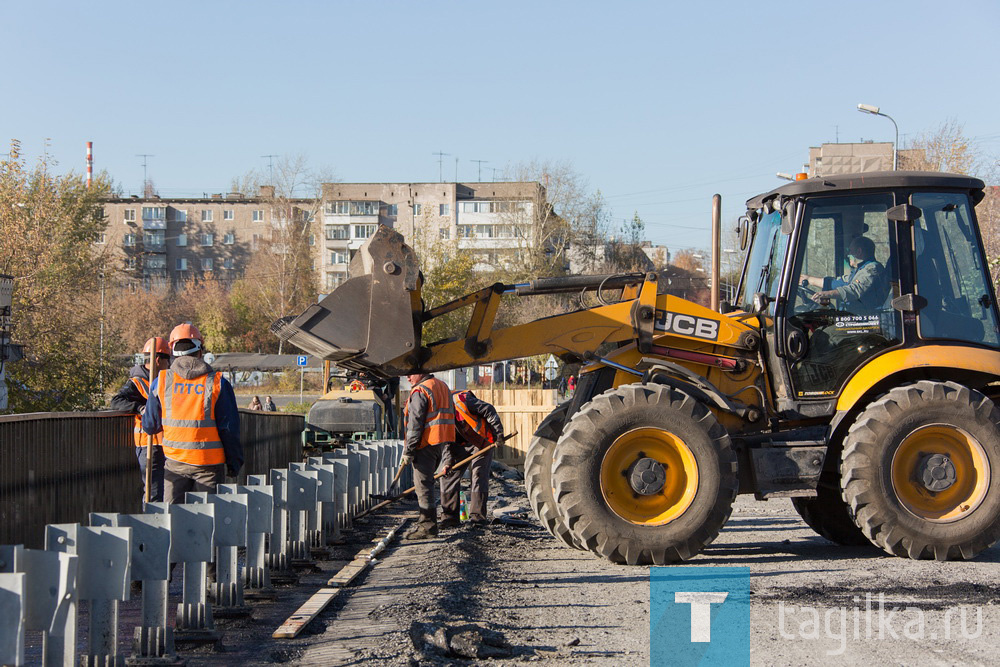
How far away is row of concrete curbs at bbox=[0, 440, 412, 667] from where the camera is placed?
472 cm

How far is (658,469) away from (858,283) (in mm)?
2545

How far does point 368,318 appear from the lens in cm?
915

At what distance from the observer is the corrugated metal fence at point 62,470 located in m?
7.75

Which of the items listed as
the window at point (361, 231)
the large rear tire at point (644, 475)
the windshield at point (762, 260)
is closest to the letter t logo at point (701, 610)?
the large rear tire at point (644, 475)

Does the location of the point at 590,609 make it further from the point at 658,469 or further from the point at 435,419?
the point at 435,419

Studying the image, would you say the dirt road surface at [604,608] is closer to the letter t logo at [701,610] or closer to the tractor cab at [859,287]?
the letter t logo at [701,610]

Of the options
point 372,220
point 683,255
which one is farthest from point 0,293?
point 683,255

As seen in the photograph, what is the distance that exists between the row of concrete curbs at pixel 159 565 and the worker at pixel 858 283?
16.3ft

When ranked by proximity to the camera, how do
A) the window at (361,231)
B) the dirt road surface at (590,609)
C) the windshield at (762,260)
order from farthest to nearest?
the window at (361,231) < the windshield at (762,260) < the dirt road surface at (590,609)

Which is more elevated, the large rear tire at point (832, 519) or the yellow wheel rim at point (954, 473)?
the yellow wheel rim at point (954, 473)

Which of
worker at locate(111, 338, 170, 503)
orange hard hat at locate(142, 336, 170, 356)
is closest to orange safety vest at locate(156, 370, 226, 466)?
worker at locate(111, 338, 170, 503)

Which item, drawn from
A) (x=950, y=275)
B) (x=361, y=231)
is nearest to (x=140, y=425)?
(x=950, y=275)

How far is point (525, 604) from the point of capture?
761 centimetres

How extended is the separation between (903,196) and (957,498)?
2.73 metres
